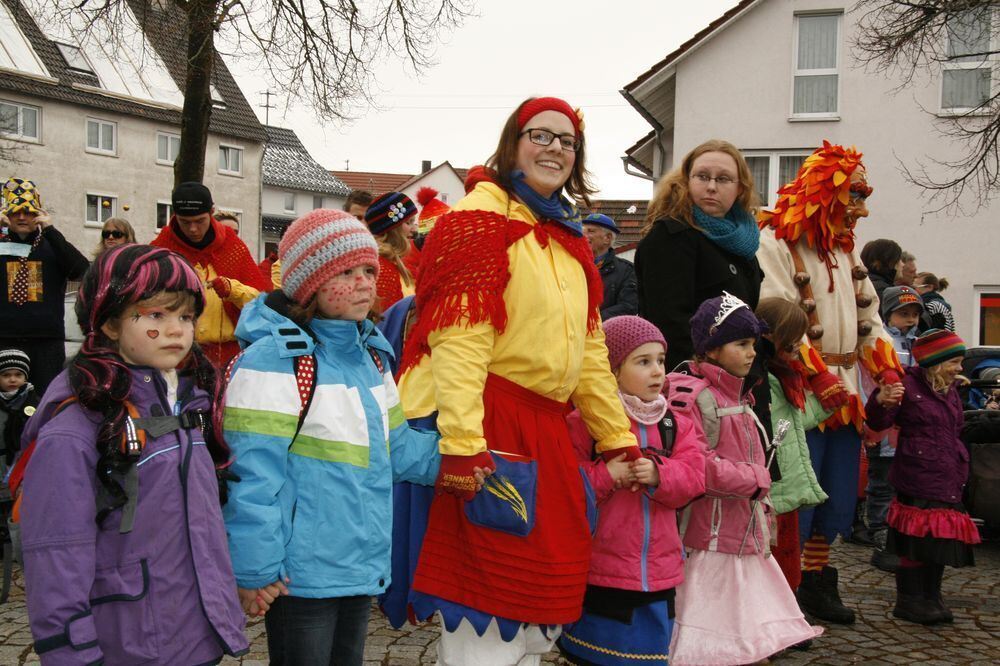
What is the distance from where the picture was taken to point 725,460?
378 cm

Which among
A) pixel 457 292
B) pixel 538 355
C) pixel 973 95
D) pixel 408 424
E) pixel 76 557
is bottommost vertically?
pixel 76 557

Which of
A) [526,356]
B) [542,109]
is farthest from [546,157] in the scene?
[526,356]

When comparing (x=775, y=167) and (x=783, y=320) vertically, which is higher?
(x=775, y=167)

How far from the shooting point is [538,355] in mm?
3068

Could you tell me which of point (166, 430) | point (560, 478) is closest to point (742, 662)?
point (560, 478)

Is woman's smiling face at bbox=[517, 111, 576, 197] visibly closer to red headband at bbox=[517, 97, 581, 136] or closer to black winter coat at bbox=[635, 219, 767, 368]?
red headband at bbox=[517, 97, 581, 136]

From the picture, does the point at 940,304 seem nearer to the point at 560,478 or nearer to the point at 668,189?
the point at 668,189

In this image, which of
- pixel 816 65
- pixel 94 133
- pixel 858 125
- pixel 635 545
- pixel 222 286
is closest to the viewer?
pixel 635 545

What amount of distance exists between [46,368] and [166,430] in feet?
14.1

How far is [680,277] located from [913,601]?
2304 millimetres

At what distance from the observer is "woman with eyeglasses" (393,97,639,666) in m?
2.97

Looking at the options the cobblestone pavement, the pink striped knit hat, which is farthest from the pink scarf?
the cobblestone pavement

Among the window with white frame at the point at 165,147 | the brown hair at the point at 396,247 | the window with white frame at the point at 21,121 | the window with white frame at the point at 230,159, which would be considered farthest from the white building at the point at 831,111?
the window with white frame at the point at 230,159

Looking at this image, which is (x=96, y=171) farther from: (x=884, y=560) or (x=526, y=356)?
(x=526, y=356)
